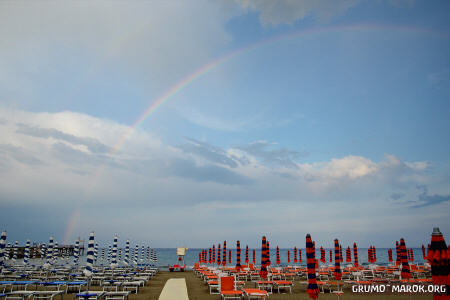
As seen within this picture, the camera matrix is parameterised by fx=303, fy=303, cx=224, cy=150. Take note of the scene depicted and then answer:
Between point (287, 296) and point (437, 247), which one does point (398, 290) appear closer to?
point (287, 296)

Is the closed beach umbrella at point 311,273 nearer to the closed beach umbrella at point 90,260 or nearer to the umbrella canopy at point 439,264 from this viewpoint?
the umbrella canopy at point 439,264

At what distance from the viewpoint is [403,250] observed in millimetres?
13961

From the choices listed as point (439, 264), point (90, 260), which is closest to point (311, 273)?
point (439, 264)

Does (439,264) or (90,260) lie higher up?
(439,264)

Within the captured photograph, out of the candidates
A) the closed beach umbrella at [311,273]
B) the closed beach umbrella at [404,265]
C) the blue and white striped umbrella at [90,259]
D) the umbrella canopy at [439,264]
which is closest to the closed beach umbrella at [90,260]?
the blue and white striped umbrella at [90,259]

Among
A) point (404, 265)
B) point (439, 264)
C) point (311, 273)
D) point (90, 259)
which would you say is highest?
point (439, 264)

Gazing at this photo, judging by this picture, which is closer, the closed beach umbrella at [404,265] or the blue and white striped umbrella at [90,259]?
the blue and white striped umbrella at [90,259]

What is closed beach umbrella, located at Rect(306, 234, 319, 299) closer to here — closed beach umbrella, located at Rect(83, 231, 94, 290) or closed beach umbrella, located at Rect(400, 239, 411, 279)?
closed beach umbrella, located at Rect(400, 239, 411, 279)

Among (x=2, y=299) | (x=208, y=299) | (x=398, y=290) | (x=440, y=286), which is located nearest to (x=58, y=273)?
(x=2, y=299)

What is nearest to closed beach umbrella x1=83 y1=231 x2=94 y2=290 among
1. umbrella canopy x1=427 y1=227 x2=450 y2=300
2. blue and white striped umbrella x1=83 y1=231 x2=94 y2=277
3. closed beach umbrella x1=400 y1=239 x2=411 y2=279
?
blue and white striped umbrella x1=83 y1=231 x2=94 y2=277

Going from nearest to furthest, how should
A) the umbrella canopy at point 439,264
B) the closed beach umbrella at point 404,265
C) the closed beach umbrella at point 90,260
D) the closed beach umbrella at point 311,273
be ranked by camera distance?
the umbrella canopy at point 439,264, the closed beach umbrella at point 311,273, the closed beach umbrella at point 90,260, the closed beach umbrella at point 404,265

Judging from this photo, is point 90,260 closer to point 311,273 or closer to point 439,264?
point 311,273

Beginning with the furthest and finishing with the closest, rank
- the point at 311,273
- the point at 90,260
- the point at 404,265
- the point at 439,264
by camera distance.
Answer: the point at 404,265, the point at 90,260, the point at 311,273, the point at 439,264

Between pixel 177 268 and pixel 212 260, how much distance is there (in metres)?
4.22
